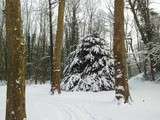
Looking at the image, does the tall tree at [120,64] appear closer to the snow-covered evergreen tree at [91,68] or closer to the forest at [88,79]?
the forest at [88,79]

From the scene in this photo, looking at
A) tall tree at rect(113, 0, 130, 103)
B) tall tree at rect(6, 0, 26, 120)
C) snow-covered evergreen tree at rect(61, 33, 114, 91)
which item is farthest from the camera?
snow-covered evergreen tree at rect(61, 33, 114, 91)

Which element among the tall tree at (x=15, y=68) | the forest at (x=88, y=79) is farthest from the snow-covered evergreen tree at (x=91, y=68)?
the tall tree at (x=15, y=68)

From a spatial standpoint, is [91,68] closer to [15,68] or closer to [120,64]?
[120,64]

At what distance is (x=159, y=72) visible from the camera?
21094 millimetres

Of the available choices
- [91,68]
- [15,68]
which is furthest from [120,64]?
[91,68]

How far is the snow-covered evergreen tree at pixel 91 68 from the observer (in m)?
21.0

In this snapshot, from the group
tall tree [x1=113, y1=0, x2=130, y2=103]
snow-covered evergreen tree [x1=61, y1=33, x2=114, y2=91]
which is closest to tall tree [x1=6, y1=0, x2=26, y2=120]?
tall tree [x1=113, y1=0, x2=130, y2=103]

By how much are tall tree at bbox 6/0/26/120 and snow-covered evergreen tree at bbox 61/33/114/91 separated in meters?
12.8

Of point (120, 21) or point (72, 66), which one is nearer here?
point (120, 21)

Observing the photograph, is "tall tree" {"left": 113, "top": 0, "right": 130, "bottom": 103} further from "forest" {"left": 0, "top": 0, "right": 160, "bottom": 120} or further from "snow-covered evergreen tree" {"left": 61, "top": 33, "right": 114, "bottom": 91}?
"snow-covered evergreen tree" {"left": 61, "top": 33, "right": 114, "bottom": 91}

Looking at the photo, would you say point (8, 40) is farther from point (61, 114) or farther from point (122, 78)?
point (122, 78)

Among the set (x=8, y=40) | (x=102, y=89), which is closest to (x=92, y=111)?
(x=8, y=40)

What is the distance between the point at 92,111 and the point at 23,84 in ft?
13.5

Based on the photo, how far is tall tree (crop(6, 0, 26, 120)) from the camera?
806 centimetres
